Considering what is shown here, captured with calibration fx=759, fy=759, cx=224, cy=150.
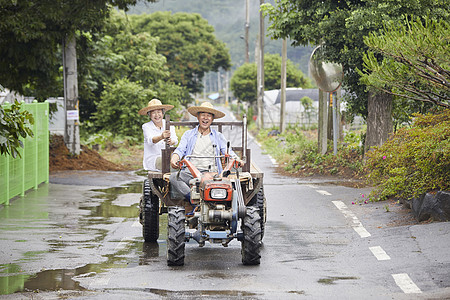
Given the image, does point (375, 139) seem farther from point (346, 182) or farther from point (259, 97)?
point (259, 97)

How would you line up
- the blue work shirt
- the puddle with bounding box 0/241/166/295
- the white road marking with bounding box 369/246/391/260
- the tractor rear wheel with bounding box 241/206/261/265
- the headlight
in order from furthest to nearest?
the blue work shirt, the white road marking with bounding box 369/246/391/260, the tractor rear wheel with bounding box 241/206/261/265, the headlight, the puddle with bounding box 0/241/166/295

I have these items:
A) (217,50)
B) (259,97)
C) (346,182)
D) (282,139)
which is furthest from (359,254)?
(217,50)

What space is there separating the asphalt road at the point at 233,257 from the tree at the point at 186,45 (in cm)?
5266

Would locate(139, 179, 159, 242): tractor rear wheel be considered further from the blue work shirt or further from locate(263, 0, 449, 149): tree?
locate(263, 0, 449, 149): tree

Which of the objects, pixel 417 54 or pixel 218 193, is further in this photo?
pixel 417 54

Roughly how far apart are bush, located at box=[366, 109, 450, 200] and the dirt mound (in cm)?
1037

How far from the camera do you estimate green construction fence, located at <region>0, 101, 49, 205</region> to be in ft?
45.1

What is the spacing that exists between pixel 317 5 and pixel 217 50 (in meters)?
53.3

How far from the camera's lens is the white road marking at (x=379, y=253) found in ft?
28.8

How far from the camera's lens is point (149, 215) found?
10.1 m

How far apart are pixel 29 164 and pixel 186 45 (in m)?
52.9

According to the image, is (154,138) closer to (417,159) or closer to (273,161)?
(417,159)

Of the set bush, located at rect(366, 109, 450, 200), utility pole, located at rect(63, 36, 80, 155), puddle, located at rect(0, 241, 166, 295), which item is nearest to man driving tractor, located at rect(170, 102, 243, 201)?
puddle, located at rect(0, 241, 166, 295)

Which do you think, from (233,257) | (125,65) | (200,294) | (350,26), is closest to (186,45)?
(125,65)
